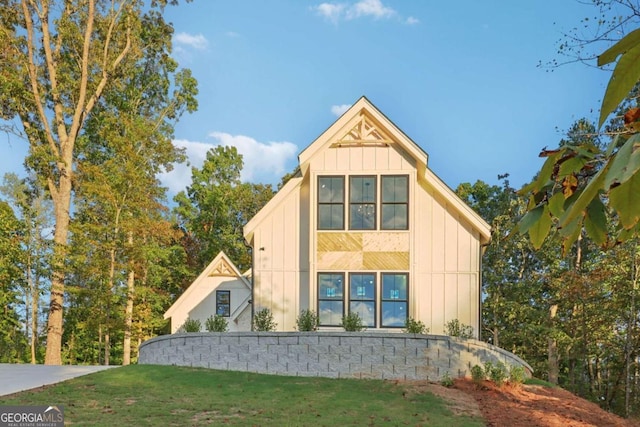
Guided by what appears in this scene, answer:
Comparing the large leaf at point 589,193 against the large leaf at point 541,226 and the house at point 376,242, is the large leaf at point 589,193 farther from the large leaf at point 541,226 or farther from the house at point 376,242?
the house at point 376,242

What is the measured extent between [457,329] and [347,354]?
136 inches

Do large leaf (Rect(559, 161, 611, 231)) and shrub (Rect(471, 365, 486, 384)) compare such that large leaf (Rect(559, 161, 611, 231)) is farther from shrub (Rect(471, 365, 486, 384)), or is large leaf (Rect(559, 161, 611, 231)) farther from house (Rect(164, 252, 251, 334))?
house (Rect(164, 252, 251, 334))

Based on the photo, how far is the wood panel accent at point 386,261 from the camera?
639 inches

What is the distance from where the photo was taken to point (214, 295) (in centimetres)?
2419

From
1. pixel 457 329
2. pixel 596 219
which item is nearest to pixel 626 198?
pixel 596 219

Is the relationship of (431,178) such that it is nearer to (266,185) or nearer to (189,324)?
(189,324)

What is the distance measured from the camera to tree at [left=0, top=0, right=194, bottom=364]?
928 inches

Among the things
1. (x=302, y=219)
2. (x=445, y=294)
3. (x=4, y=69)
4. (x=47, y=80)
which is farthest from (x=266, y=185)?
(x=445, y=294)

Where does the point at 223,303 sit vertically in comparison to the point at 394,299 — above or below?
below

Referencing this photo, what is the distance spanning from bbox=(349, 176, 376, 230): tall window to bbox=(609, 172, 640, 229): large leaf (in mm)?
15473

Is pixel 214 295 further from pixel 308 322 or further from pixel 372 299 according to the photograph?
pixel 372 299

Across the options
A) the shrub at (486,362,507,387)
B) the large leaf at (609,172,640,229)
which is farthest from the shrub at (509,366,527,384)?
the large leaf at (609,172,640,229)

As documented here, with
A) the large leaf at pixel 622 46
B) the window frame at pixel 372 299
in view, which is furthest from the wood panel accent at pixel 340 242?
the large leaf at pixel 622 46

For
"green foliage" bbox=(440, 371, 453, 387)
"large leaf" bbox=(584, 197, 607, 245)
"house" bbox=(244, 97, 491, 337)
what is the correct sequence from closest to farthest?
1. "large leaf" bbox=(584, 197, 607, 245)
2. "green foliage" bbox=(440, 371, 453, 387)
3. "house" bbox=(244, 97, 491, 337)
